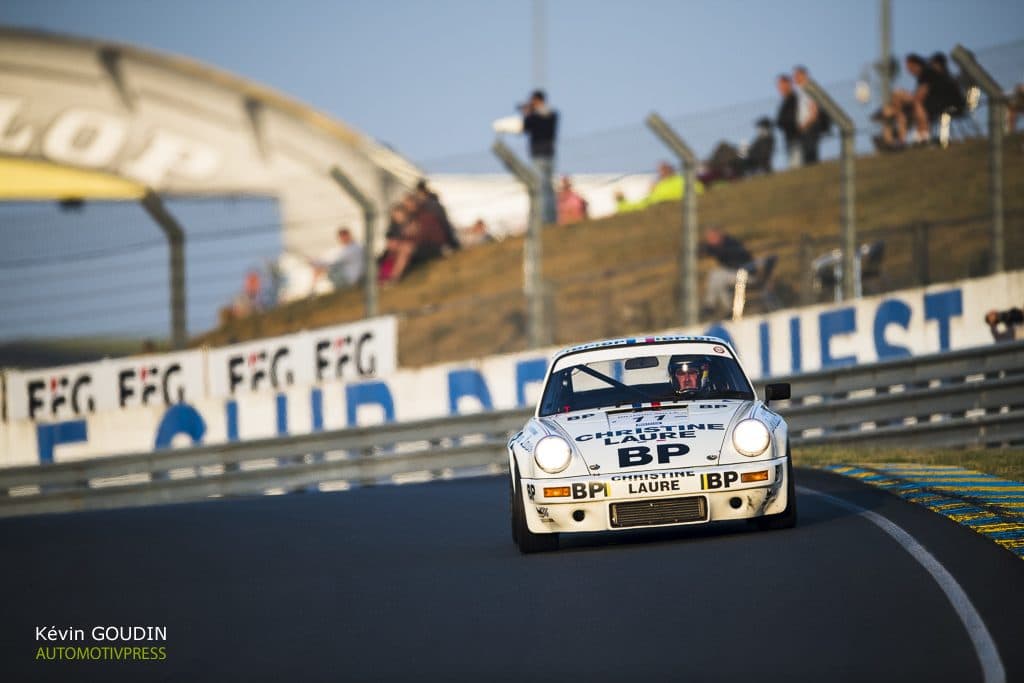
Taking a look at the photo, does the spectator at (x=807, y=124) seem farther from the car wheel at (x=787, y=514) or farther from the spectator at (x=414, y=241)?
the car wheel at (x=787, y=514)

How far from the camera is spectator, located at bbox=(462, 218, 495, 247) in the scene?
25594 millimetres

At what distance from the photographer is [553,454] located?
31.3 feet

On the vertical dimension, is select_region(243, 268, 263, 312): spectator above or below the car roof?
above

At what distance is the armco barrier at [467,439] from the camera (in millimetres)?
15406

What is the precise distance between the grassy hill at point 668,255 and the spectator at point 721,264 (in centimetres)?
55

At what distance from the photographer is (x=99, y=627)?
7934 millimetres

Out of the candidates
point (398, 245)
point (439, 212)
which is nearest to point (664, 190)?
point (439, 212)

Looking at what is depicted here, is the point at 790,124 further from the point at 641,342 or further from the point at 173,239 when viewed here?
the point at 641,342

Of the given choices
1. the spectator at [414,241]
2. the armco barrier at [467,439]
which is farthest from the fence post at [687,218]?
the spectator at [414,241]

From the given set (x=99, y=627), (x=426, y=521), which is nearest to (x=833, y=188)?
(x=426, y=521)

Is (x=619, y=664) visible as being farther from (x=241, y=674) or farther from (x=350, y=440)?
(x=350, y=440)

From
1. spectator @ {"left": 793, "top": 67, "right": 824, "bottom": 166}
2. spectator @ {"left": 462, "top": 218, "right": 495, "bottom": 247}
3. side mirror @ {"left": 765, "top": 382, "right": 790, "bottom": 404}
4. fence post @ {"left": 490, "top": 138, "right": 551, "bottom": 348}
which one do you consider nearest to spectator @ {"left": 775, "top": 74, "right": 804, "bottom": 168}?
spectator @ {"left": 793, "top": 67, "right": 824, "bottom": 166}

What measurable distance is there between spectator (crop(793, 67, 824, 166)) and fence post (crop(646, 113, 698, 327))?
1.29 m

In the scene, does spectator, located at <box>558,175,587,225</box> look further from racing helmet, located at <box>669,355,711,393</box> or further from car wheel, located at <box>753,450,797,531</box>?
car wheel, located at <box>753,450,797,531</box>
